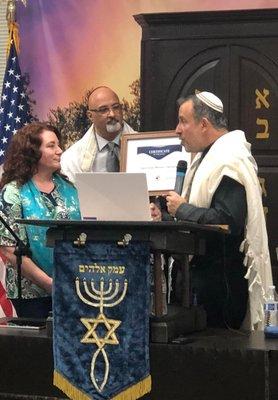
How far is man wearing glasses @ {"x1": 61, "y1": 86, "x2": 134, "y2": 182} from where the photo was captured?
514 centimetres

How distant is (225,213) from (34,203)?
3.13ft

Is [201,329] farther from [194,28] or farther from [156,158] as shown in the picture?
[194,28]

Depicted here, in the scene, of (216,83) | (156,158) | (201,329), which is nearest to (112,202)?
(201,329)

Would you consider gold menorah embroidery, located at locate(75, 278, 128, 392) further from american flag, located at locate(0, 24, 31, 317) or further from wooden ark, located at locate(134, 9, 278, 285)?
american flag, located at locate(0, 24, 31, 317)

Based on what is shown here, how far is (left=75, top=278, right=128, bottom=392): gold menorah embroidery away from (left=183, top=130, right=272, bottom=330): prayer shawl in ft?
2.55

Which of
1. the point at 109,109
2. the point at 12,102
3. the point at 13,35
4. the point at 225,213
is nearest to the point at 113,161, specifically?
the point at 109,109

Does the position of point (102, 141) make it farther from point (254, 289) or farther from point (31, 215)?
point (254, 289)

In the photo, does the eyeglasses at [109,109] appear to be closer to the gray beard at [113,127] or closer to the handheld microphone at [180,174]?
the gray beard at [113,127]

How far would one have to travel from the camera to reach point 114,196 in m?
2.95

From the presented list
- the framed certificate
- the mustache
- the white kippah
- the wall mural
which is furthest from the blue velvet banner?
the wall mural

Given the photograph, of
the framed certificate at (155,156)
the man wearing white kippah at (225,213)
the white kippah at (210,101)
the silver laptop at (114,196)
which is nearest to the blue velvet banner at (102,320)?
the silver laptop at (114,196)

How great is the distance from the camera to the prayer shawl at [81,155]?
5176 millimetres

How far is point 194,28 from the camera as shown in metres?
5.25

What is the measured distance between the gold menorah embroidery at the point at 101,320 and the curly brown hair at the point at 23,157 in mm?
1100
